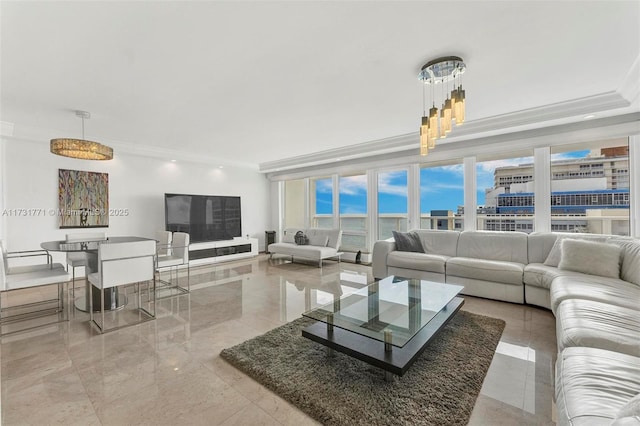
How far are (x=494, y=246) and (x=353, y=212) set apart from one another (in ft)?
10.1

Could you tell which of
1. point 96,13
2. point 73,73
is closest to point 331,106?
point 96,13

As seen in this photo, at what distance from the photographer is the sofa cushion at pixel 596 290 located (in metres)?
2.17

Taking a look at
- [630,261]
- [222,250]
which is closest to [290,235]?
[222,250]

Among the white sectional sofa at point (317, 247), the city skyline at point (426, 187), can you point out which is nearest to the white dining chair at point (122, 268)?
the white sectional sofa at point (317, 247)

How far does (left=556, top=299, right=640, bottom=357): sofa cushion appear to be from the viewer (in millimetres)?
1526

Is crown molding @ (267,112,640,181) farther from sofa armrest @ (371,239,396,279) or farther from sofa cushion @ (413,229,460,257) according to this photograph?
sofa armrest @ (371,239,396,279)

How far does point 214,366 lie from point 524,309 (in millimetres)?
3371

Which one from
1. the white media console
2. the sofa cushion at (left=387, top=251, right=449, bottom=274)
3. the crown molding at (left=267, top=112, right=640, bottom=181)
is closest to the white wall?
the white media console

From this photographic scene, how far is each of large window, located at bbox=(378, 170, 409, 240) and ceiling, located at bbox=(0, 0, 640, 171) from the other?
1.66 metres

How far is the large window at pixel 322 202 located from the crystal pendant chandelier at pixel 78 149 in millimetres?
4549

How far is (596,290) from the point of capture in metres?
2.36

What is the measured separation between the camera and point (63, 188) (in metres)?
4.56

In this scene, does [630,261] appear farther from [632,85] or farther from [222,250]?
[222,250]

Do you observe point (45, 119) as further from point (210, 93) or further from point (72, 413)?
point (72, 413)
